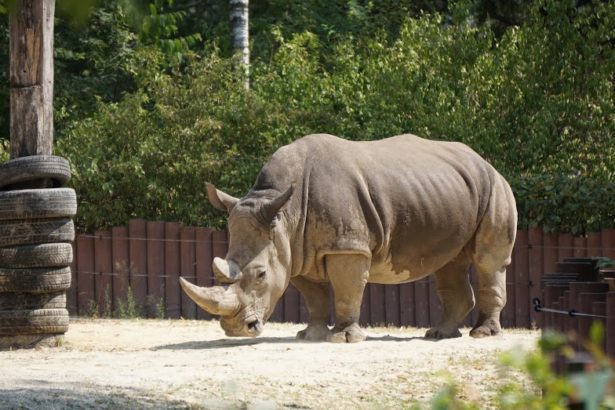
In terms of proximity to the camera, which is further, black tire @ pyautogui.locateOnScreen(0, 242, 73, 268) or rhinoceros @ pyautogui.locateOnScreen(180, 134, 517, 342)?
black tire @ pyautogui.locateOnScreen(0, 242, 73, 268)

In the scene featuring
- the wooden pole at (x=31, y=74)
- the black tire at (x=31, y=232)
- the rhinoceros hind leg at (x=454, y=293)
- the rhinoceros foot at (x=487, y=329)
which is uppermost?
the wooden pole at (x=31, y=74)

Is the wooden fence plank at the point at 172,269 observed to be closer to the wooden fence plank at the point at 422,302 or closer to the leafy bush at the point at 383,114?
the leafy bush at the point at 383,114

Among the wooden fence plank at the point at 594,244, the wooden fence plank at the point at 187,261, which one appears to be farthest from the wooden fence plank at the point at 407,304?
the wooden fence plank at the point at 187,261

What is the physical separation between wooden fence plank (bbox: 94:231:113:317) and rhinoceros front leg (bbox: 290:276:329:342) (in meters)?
5.82

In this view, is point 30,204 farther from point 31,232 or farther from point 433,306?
point 433,306

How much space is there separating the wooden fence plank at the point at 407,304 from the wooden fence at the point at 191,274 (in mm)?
13

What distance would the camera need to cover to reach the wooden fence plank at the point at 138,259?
17484mm

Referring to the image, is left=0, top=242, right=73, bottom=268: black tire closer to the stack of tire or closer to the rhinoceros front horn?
the stack of tire

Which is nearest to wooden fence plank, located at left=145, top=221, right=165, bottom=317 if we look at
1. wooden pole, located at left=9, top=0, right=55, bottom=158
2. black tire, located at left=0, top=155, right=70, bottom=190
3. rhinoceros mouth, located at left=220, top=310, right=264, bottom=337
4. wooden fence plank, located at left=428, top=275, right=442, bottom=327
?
wooden fence plank, located at left=428, top=275, right=442, bottom=327

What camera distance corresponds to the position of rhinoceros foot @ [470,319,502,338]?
1246cm

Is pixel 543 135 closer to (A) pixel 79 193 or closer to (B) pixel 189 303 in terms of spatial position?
(B) pixel 189 303

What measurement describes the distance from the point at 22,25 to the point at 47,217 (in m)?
1.72

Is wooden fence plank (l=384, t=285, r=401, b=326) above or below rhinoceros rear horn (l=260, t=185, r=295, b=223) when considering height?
below

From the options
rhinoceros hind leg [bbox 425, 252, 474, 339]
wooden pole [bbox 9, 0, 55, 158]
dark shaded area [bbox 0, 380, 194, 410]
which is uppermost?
wooden pole [bbox 9, 0, 55, 158]
